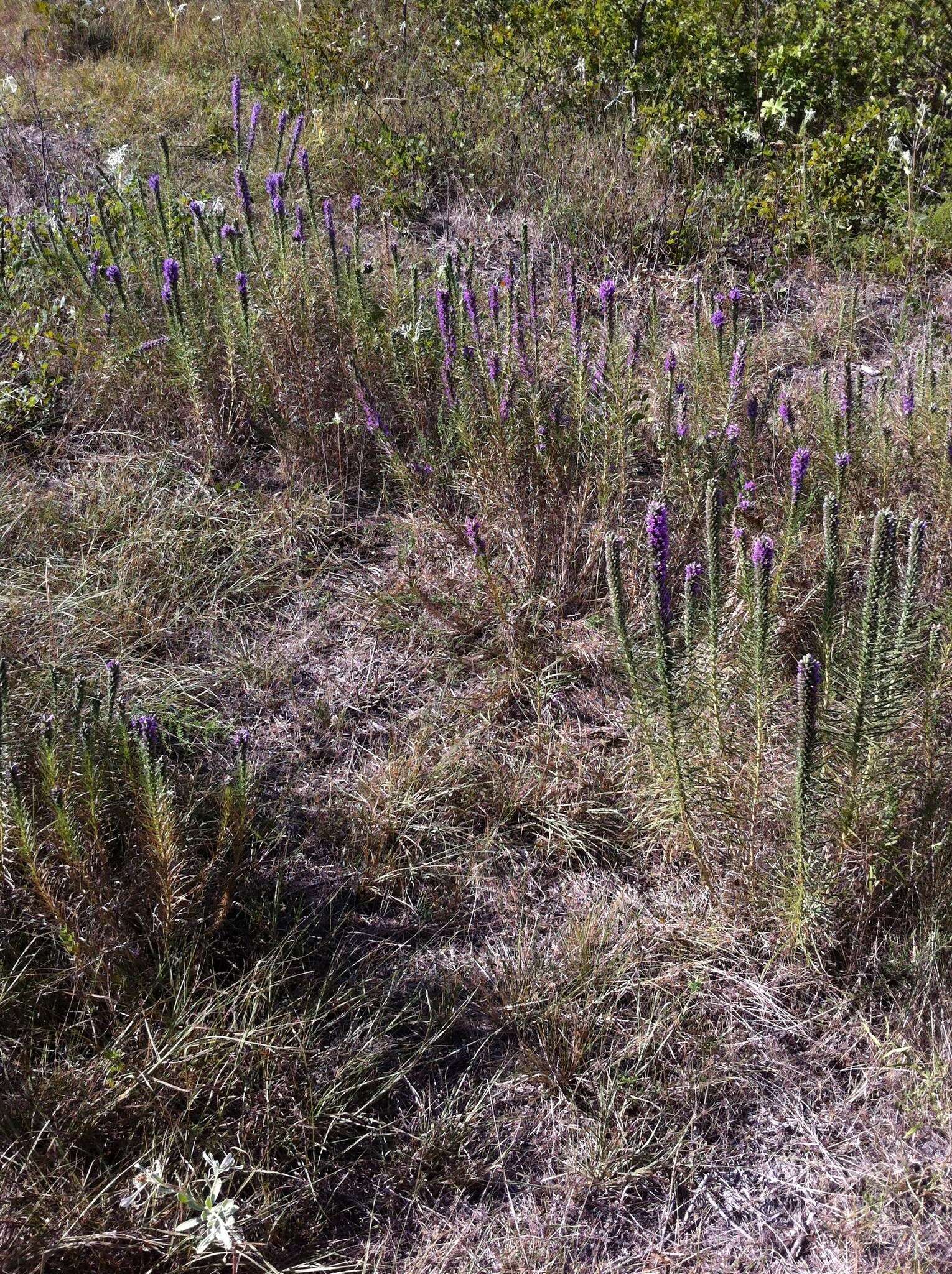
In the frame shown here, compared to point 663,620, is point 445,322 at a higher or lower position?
higher

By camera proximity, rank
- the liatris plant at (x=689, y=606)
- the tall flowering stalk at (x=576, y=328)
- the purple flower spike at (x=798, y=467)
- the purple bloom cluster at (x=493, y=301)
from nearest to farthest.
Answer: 1. the liatris plant at (x=689, y=606)
2. the purple flower spike at (x=798, y=467)
3. the tall flowering stalk at (x=576, y=328)
4. the purple bloom cluster at (x=493, y=301)

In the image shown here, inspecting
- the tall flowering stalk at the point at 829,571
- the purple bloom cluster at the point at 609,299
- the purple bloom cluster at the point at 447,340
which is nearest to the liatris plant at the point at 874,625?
the tall flowering stalk at the point at 829,571

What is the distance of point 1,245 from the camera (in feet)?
13.1

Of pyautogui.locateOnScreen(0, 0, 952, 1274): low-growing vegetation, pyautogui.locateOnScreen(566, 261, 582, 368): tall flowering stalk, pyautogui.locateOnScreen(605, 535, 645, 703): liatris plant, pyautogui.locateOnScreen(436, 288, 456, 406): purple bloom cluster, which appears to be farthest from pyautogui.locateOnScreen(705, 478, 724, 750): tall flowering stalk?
pyautogui.locateOnScreen(436, 288, 456, 406): purple bloom cluster

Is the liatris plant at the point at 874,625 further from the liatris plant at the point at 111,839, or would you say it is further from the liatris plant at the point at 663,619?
the liatris plant at the point at 111,839

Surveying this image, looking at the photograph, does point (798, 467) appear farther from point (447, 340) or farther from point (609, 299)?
point (447, 340)

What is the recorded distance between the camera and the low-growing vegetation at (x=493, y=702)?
191 centimetres

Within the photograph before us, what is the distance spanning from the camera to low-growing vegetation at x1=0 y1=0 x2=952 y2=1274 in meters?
1.91

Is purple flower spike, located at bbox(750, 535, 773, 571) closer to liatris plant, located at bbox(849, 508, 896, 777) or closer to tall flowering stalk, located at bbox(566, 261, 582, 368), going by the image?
liatris plant, located at bbox(849, 508, 896, 777)

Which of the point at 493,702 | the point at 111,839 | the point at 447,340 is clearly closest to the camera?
the point at 111,839

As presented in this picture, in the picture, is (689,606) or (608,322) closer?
(689,606)

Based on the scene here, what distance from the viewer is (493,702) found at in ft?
9.21

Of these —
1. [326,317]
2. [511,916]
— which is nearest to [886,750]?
[511,916]

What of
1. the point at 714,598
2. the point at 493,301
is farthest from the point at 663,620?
the point at 493,301
